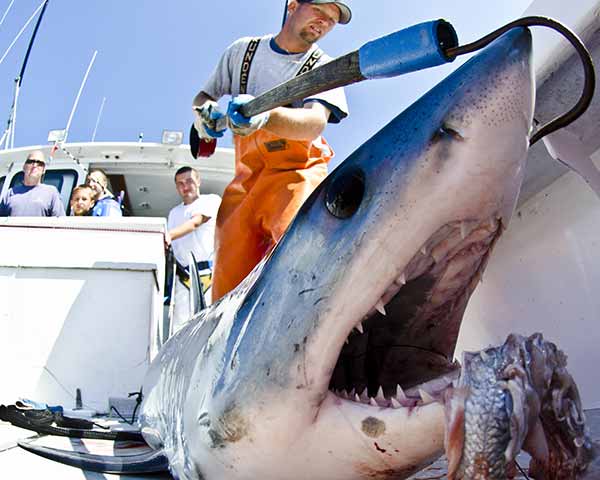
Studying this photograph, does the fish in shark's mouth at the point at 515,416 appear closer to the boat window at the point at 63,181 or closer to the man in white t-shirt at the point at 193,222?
the man in white t-shirt at the point at 193,222

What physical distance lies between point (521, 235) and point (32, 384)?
8.19 feet

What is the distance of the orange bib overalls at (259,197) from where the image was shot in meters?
2.07

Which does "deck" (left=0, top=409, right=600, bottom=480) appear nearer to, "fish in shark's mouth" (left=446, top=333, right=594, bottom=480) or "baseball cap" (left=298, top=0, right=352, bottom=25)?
"fish in shark's mouth" (left=446, top=333, right=594, bottom=480)

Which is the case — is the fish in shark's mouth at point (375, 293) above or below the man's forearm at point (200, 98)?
below

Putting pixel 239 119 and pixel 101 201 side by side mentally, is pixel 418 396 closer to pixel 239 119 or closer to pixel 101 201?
pixel 239 119

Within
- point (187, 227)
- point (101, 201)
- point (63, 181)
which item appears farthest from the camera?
point (63, 181)

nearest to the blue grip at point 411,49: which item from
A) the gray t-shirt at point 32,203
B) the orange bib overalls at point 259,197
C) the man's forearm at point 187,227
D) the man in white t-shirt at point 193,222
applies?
the orange bib overalls at point 259,197

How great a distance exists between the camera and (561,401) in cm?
62

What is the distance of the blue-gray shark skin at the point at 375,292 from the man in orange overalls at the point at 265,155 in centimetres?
108

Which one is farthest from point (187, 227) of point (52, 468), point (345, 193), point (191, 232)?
point (345, 193)

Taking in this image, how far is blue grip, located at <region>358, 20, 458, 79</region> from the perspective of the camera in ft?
2.62

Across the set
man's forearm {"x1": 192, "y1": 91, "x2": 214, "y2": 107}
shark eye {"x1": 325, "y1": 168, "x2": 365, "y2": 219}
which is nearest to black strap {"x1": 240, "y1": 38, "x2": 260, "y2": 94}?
man's forearm {"x1": 192, "y1": 91, "x2": 214, "y2": 107}

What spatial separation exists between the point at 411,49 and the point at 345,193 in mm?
241

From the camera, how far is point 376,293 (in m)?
0.74
